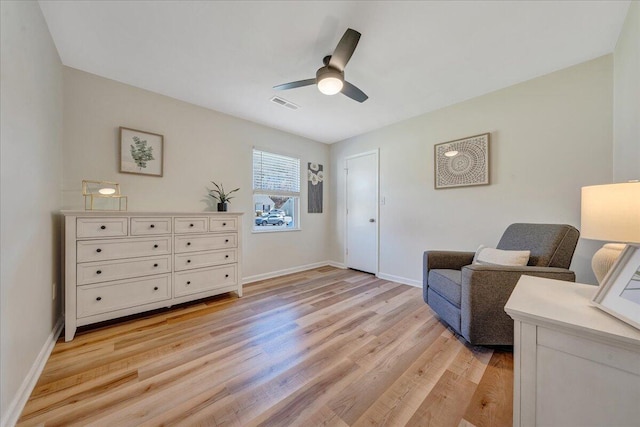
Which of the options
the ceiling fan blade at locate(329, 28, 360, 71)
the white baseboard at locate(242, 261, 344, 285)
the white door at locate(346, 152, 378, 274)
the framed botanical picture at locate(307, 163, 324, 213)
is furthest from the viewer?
the framed botanical picture at locate(307, 163, 324, 213)

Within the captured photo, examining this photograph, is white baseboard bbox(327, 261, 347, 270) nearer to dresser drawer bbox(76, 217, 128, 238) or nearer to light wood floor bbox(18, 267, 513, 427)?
light wood floor bbox(18, 267, 513, 427)

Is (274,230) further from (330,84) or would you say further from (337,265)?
(330,84)

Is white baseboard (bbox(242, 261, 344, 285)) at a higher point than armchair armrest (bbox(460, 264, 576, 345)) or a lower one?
lower

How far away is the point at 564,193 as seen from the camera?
7.34 ft

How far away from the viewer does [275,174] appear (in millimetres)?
3846

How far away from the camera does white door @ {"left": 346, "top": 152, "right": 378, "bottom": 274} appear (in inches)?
151

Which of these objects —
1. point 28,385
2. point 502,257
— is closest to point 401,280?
point 502,257

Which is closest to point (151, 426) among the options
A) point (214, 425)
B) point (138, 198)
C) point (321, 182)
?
point (214, 425)

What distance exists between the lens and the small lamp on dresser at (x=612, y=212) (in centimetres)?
92

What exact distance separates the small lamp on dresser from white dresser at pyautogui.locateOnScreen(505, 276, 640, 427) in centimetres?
30

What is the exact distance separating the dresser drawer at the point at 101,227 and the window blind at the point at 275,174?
1.72 metres

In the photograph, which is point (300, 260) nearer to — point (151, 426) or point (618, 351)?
point (151, 426)

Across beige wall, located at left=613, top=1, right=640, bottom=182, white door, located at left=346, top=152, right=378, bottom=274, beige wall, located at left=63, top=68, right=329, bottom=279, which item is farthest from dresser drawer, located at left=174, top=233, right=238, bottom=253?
beige wall, located at left=613, top=1, right=640, bottom=182

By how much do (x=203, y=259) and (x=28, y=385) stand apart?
1.42 metres
